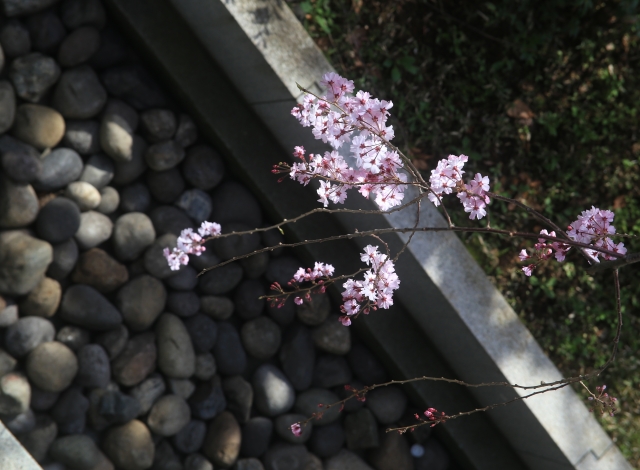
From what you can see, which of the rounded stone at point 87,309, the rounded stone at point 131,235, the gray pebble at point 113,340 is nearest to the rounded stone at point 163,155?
the rounded stone at point 131,235

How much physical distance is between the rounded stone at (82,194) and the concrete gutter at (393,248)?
1.83 ft

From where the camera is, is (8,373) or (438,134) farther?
(438,134)

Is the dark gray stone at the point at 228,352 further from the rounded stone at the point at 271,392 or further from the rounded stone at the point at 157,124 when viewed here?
the rounded stone at the point at 157,124

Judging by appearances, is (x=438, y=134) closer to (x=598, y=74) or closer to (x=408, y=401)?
(x=598, y=74)

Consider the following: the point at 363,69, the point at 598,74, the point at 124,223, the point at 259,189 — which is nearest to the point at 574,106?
the point at 598,74

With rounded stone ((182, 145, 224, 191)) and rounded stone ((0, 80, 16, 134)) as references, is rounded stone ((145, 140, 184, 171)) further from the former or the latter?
rounded stone ((0, 80, 16, 134))

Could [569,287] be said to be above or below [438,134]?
below

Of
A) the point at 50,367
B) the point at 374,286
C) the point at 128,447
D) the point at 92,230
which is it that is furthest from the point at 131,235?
the point at 374,286

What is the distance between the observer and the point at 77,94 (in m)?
2.49

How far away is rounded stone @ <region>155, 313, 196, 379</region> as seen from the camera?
8.46ft

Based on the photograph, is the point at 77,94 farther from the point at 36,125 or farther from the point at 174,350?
the point at 174,350

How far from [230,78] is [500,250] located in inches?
58.3

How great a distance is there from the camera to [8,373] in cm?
236

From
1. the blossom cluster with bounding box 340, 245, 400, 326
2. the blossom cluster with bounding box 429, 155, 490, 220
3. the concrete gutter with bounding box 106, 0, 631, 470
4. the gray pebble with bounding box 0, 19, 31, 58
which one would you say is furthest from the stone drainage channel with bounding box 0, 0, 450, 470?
the blossom cluster with bounding box 429, 155, 490, 220
